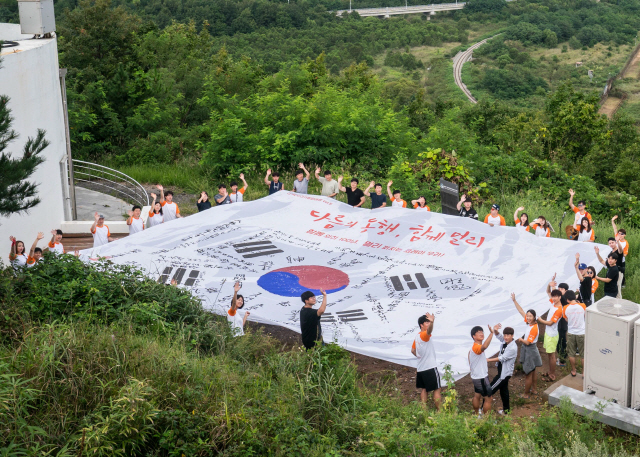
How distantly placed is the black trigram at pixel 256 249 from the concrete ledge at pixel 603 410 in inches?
249

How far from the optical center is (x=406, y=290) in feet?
40.0

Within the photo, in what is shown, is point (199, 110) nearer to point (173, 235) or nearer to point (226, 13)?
point (173, 235)

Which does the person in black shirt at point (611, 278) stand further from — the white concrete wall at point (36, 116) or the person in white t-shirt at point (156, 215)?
the white concrete wall at point (36, 116)

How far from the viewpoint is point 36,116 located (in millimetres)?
15102

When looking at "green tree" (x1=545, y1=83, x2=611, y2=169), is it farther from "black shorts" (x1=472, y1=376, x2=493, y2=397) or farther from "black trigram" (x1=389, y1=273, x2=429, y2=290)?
"black shorts" (x1=472, y1=376, x2=493, y2=397)

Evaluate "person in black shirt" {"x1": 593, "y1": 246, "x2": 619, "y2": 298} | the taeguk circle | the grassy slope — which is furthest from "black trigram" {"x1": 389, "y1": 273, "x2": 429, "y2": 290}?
the grassy slope

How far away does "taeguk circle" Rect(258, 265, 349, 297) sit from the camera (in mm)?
12242

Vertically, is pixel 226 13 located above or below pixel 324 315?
above

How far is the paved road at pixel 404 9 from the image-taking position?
355ft

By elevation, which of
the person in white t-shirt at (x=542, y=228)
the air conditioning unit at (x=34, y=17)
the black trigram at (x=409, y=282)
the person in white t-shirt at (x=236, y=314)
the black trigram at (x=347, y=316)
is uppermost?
the air conditioning unit at (x=34, y=17)

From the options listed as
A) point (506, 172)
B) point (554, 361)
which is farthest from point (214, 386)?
point (506, 172)

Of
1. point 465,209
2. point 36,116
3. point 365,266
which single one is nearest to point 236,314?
point 365,266

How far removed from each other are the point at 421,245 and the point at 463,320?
9.69 feet
